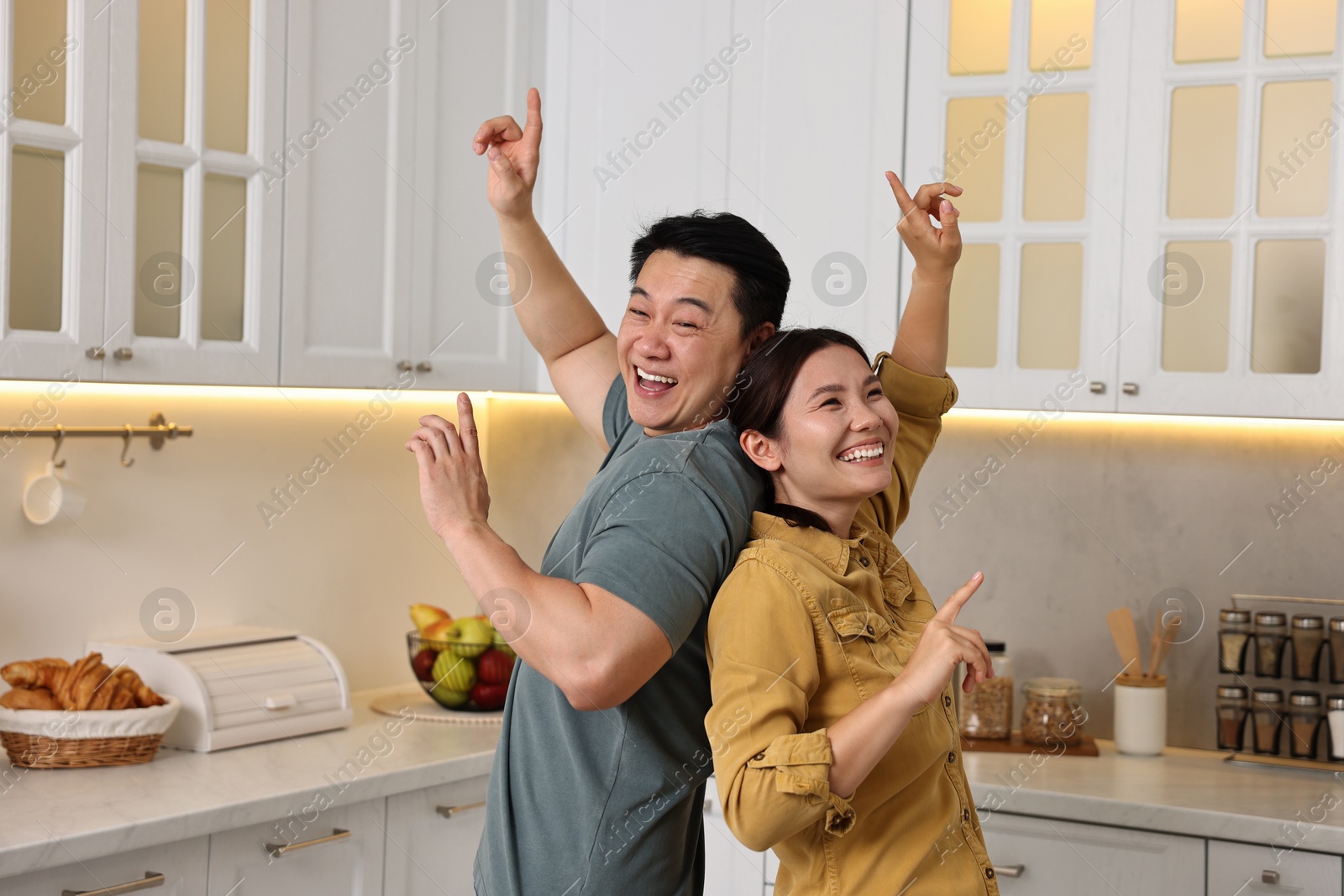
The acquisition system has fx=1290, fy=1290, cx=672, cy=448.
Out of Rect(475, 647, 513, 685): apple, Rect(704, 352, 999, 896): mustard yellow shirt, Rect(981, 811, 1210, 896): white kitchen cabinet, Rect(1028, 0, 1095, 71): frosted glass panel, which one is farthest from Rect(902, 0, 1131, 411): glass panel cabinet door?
Rect(704, 352, 999, 896): mustard yellow shirt

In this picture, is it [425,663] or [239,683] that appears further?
[425,663]

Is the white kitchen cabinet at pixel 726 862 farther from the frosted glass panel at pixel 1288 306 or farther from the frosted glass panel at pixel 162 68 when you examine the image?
the frosted glass panel at pixel 162 68

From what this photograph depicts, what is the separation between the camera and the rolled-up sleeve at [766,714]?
3.14ft

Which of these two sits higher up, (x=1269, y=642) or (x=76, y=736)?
(x=1269, y=642)

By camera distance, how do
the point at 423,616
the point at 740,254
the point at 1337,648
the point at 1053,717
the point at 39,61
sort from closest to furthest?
1. the point at 740,254
2. the point at 39,61
3. the point at 1337,648
4. the point at 1053,717
5. the point at 423,616

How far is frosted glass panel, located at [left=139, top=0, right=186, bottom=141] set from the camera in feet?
6.78

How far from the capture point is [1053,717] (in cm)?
248

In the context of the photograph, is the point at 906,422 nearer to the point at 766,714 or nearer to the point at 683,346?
the point at 683,346

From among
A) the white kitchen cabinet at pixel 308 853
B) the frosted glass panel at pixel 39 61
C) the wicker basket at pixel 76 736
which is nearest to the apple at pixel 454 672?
the white kitchen cabinet at pixel 308 853

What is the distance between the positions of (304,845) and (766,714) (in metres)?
1.25

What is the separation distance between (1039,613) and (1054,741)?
1.01 feet

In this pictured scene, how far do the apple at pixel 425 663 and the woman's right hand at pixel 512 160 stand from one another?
1.38 meters

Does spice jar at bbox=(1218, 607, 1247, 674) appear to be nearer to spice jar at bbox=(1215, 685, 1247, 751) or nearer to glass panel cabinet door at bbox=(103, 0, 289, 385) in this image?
spice jar at bbox=(1215, 685, 1247, 751)

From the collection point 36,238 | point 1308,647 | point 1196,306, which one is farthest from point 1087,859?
point 36,238
